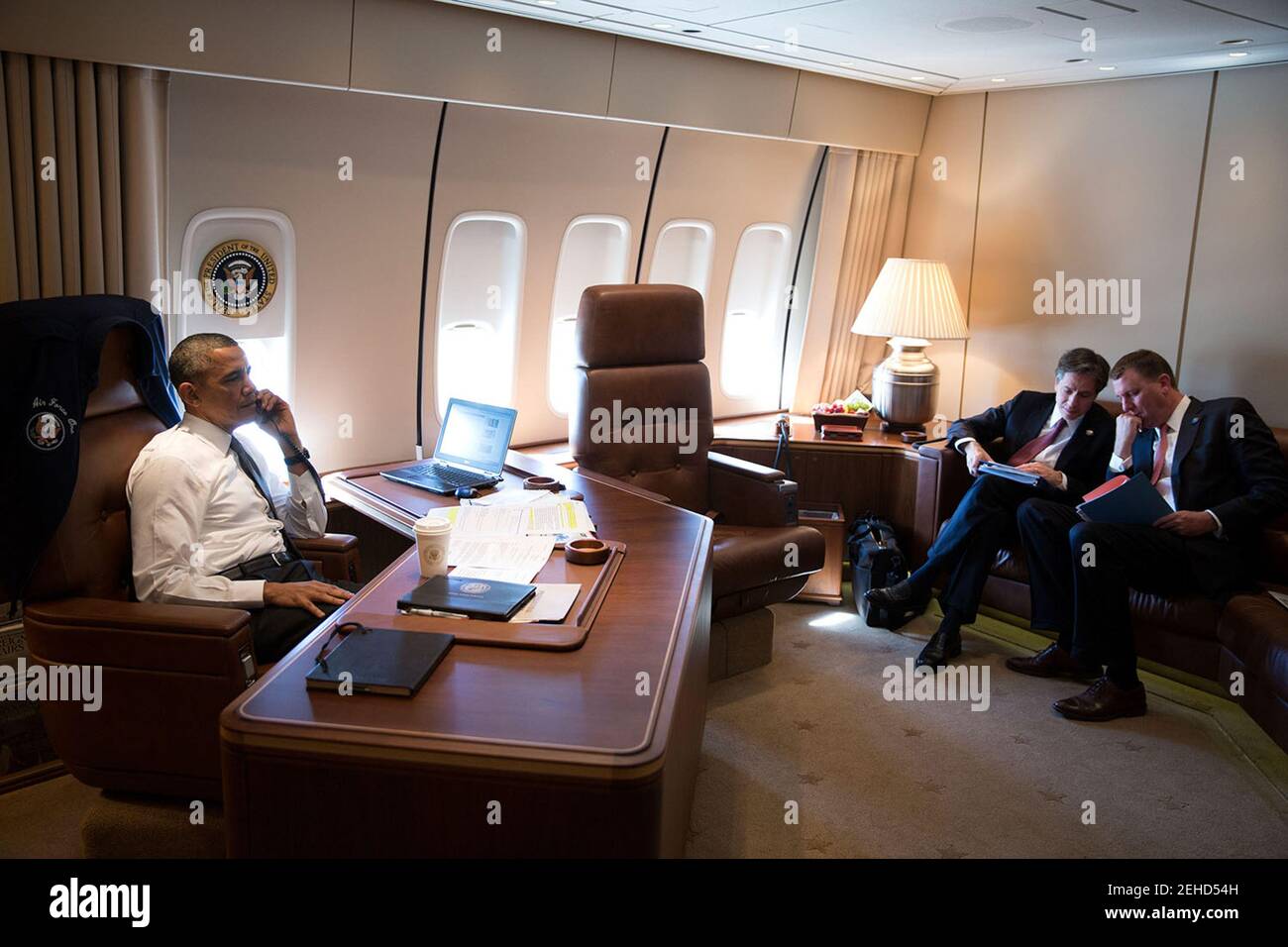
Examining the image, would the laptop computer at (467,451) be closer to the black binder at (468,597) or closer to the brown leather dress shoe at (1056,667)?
the black binder at (468,597)

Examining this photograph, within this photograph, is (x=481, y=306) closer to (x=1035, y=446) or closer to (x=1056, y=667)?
(x=1035, y=446)

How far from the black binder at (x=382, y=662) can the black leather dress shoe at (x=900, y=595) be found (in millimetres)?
2850

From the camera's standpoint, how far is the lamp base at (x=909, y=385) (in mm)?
5422

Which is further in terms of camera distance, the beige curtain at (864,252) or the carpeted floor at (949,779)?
the beige curtain at (864,252)

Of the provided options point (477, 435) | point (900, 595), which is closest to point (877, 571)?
point (900, 595)

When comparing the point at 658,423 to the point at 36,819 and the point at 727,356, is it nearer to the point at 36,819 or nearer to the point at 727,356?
the point at 727,356

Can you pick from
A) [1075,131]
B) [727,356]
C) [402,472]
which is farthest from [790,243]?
[402,472]

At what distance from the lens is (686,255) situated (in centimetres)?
582

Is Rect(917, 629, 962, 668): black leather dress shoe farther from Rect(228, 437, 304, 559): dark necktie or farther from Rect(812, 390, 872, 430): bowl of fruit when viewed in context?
Rect(228, 437, 304, 559): dark necktie

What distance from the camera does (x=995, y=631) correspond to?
191 inches

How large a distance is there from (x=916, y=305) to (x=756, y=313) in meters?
1.25

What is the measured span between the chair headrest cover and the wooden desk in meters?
2.31

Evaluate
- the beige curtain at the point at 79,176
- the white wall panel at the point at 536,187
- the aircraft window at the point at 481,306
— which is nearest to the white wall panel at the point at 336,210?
the white wall panel at the point at 536,187

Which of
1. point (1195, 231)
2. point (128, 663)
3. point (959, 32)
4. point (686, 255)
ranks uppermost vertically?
point (959, 32)
